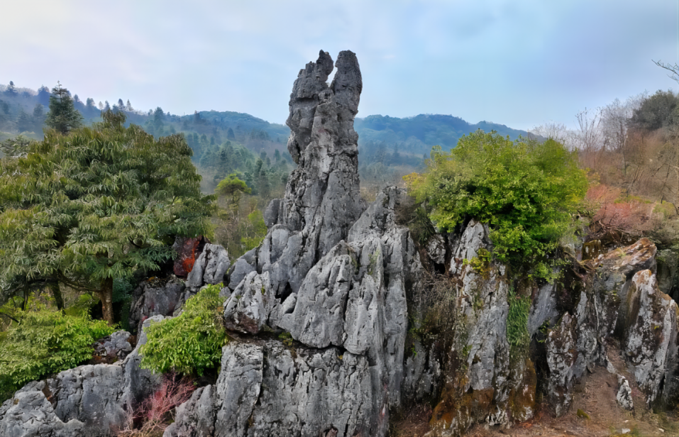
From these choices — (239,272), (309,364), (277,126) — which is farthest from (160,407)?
(277,126)

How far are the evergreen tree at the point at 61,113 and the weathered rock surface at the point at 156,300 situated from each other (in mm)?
23002

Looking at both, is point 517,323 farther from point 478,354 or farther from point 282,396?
point 282,396

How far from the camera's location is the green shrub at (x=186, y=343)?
10766 mm

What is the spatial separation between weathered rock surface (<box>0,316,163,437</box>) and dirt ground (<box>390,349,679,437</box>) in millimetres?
10173

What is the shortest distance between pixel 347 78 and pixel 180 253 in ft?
46.1

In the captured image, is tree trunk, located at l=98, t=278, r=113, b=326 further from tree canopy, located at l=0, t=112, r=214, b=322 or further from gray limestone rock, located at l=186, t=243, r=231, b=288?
gray limestone rock, located at l=186, t=243, r=231, b=288

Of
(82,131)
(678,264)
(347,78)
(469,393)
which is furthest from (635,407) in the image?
(82,131)

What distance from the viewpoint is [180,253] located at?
17516mm

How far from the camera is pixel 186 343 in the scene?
10.9 m

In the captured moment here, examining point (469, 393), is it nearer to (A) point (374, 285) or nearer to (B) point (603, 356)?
(A) point (374, 285)

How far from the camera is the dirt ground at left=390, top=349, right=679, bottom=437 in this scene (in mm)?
11094

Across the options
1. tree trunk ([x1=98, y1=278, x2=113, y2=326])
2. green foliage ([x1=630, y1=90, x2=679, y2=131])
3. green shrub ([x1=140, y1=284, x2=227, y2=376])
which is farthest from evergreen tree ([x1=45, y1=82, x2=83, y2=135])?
green foliage ([x1=630, y1=90, x2=679, y2=131])

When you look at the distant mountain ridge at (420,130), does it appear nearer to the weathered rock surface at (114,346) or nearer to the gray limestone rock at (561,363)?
the gray limestone rock at (561,363)

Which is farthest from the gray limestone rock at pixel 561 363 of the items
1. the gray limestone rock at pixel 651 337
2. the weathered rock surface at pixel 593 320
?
the gray limestone rock at pixel 651 337
